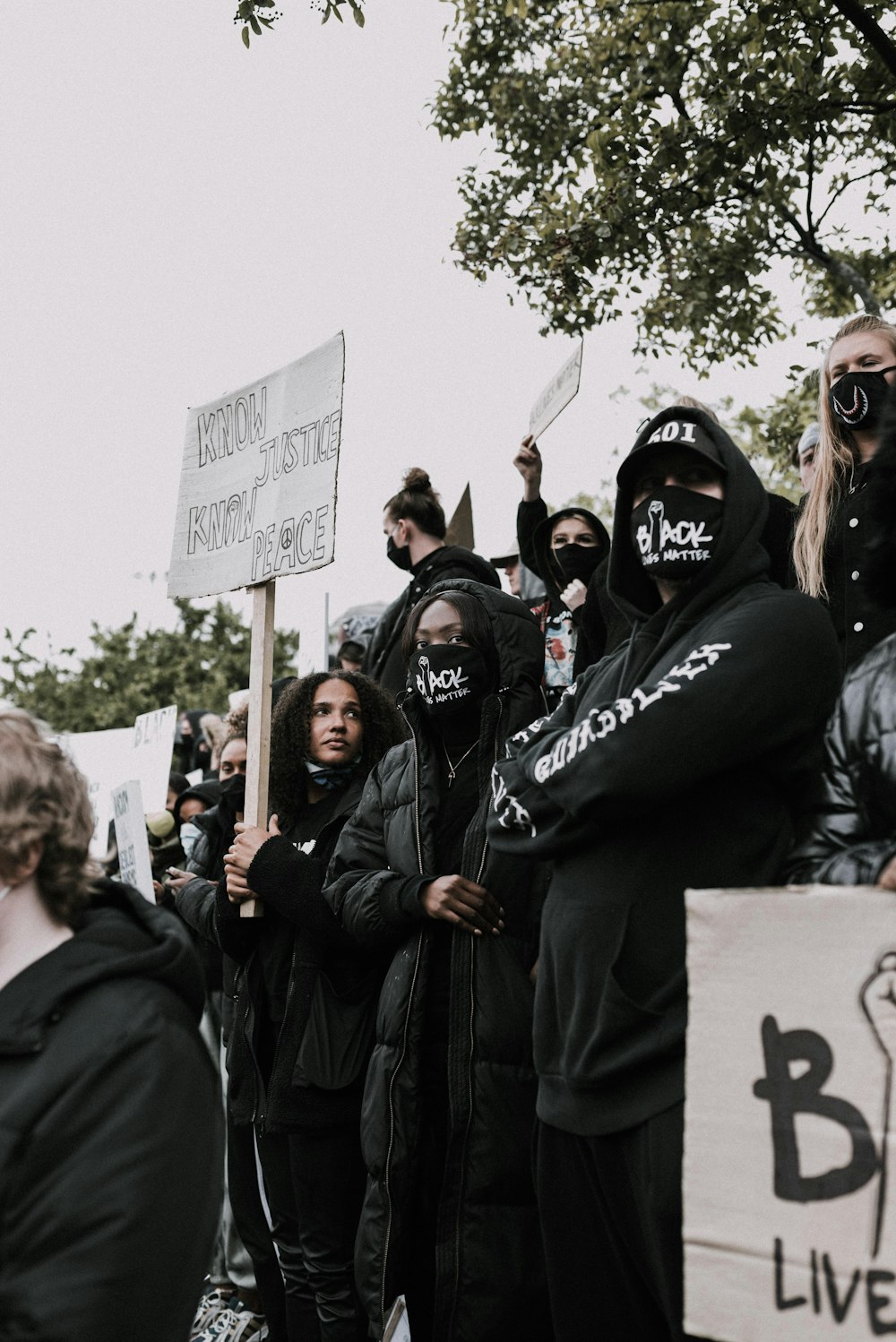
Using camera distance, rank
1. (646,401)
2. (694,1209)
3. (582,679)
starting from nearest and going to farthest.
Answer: (694,1209), (582,679), (646,401)

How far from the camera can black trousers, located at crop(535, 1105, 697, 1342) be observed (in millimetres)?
2762

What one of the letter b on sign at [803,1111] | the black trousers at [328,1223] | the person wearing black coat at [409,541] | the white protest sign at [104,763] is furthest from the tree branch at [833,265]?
the letter b on sign at [803,1111]

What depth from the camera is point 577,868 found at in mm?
3064

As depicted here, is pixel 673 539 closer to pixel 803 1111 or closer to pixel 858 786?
pixel 858 786

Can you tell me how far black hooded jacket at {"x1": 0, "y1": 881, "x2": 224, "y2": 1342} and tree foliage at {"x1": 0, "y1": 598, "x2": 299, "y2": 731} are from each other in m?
14.3

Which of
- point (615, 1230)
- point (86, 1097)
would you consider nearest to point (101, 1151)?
point (86, 1097)

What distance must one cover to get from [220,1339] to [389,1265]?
2.00 meters

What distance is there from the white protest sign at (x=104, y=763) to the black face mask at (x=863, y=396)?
437 centimetres

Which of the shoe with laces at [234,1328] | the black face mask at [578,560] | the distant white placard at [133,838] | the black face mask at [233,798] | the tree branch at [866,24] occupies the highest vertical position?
the tree branch at [866,24]

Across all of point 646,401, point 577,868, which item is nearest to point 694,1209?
point 577,868

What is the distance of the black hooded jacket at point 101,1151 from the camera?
235 cm

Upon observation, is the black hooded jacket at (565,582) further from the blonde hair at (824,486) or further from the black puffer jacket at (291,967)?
the black puffer jacket at (291,967)

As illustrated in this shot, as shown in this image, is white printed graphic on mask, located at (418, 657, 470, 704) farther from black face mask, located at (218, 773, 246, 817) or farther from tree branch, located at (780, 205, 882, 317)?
tree branch, located at (780, 205, 882, 317)

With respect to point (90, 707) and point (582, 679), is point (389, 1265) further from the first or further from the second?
point (90, 707)
